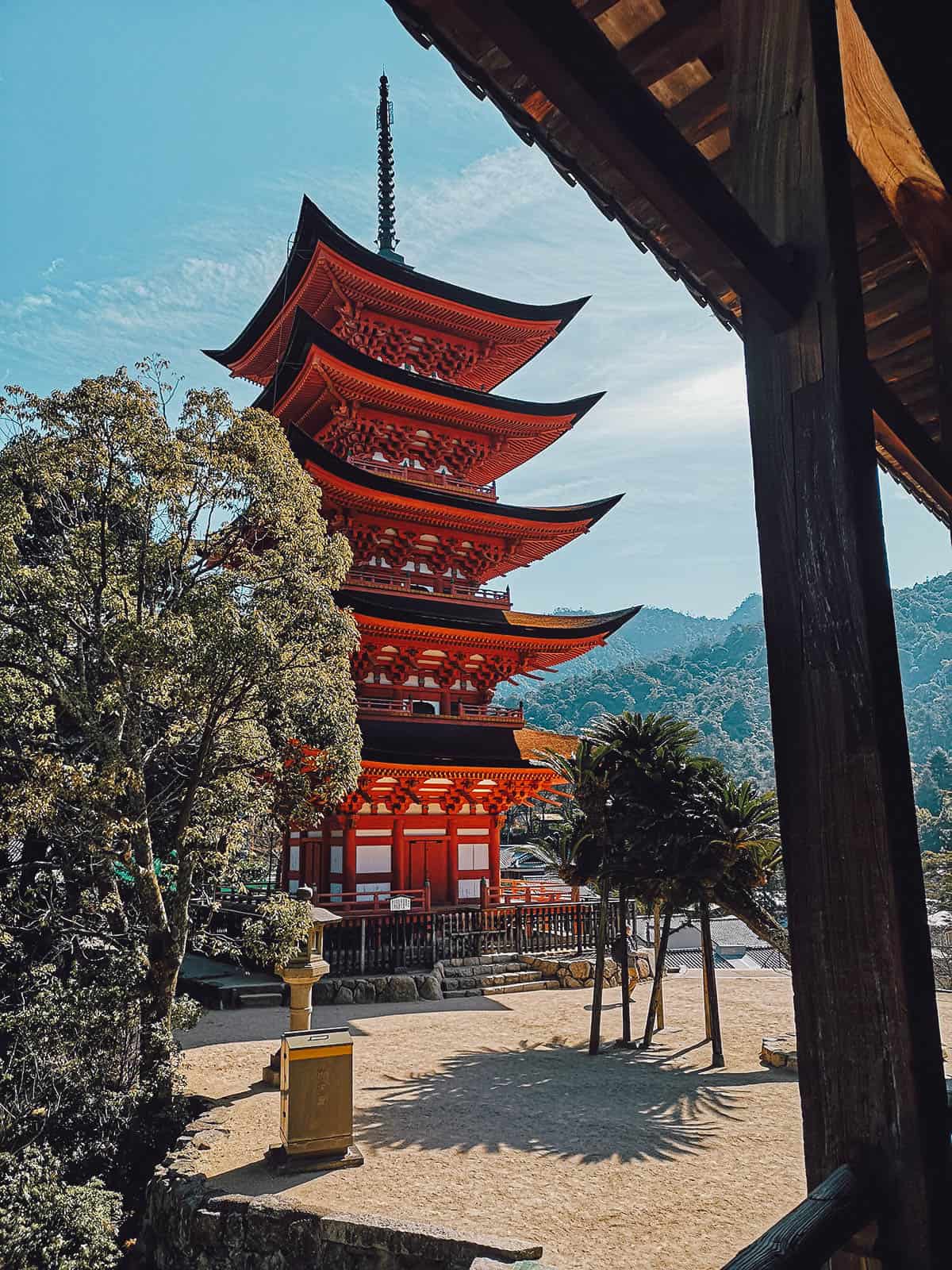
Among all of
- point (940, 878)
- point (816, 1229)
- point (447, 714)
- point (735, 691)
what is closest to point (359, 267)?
point (447, 714)

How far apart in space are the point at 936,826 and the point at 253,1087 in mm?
51455

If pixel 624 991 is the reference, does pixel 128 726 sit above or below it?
above

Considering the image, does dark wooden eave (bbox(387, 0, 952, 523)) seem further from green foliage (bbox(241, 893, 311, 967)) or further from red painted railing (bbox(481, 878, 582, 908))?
red painted railing (bbox(481, 878, 582, 908))

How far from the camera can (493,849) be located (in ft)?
65.3

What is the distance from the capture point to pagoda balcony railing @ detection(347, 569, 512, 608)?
61.5ft

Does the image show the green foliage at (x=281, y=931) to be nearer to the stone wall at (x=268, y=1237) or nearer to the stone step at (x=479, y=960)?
the stone wall at (x=268, y=1237)

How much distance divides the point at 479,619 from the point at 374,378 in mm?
6024

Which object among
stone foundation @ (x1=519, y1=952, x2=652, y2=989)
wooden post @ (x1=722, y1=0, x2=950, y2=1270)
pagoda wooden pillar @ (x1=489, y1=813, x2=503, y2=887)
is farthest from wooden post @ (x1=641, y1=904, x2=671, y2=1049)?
wooden post @ (x1=722, y1=0, x2=950, y2=1270)

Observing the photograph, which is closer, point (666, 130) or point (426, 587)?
point (666, 130)

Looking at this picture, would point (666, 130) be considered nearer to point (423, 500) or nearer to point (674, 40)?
point (674, 40)

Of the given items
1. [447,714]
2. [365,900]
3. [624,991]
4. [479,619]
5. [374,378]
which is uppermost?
[374,378]

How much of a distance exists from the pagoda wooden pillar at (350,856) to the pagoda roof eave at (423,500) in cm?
701

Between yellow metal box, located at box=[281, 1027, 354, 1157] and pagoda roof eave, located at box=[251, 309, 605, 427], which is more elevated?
pagoda roof eave, located at box=[251, 309, 605, 427]

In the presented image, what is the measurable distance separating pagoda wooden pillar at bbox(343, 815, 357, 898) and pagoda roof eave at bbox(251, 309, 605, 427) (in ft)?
30.0
